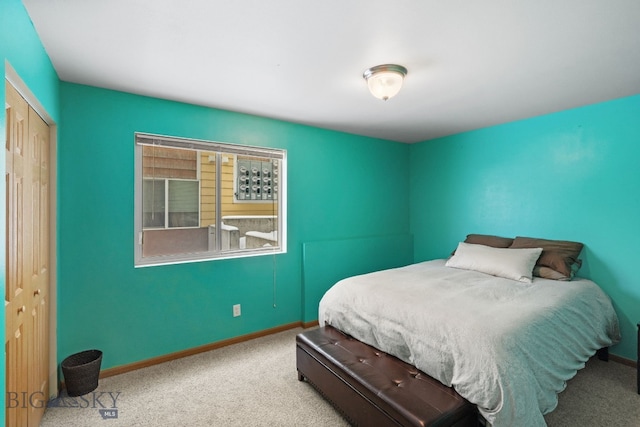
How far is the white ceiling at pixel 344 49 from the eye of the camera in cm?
146

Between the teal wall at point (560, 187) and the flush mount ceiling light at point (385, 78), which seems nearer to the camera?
the flush mount ceiling light at point (385, 78)

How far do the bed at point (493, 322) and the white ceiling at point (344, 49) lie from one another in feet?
4.93

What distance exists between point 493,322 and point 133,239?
2636 millimetres

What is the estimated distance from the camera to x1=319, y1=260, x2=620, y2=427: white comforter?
4.97 ft

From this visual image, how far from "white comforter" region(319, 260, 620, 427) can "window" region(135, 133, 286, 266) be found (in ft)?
3.76

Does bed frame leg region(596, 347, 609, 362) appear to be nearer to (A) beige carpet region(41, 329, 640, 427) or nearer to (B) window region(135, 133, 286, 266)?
(A) beige carpet region(41, 329, 640, 427)

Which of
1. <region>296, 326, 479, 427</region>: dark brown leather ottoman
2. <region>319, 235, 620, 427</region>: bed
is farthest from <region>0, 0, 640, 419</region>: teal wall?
<region>296, 326, 479, 427</region>: dark brown leather ottoman

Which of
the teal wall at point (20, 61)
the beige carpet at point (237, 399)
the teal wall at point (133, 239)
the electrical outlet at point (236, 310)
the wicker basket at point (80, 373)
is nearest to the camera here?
the teal wall at point (20, 61)

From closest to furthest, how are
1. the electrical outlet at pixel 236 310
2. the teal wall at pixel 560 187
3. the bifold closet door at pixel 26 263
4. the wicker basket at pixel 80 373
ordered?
1. the bifold closet door at pixel 26 263
2. the wicker basket at pixel 80 373
3. the teal wall at pixel 560 187
4. the electrical outlet at pixel 236 310

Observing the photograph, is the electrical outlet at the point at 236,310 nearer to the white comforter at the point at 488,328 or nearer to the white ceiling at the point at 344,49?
the white comforter at the point at 488,328

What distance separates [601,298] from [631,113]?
1.56m

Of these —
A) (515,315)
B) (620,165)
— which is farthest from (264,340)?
(620,165)

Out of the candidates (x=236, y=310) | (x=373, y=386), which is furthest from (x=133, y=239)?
(x=373, y=386)

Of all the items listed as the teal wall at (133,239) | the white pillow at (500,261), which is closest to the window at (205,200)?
the teal wall at (133,239)
